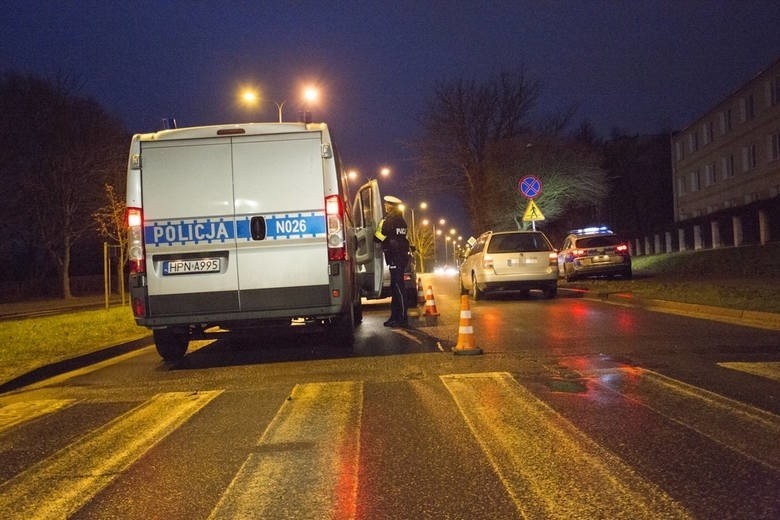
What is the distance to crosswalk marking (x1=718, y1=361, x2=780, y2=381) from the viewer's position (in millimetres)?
6886

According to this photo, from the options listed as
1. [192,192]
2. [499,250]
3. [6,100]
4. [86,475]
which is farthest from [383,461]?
[6,100]

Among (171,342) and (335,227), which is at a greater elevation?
(335,227)

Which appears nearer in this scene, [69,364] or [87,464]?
[87,464]

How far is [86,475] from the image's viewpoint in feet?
14.9

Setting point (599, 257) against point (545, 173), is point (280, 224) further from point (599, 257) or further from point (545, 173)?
point (545, 173)

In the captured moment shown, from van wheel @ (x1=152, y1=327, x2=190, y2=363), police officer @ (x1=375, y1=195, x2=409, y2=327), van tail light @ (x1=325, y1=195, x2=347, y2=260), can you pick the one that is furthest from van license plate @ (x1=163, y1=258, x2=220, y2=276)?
police officer @ (x1=375, y1=195, x2=409, y2=327)

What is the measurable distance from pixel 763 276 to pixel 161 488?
71.3ft

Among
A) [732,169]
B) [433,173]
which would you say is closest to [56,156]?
[433,173]

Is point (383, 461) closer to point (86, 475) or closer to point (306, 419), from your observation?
point (306, 419)

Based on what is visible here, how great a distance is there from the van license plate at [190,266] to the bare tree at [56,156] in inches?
1169

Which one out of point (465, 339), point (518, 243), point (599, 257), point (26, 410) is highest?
point (518, 243)

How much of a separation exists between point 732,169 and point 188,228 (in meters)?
44.1

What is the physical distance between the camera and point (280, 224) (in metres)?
A: 8.31

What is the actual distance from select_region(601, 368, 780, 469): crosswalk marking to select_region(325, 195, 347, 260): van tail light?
10.9ft
